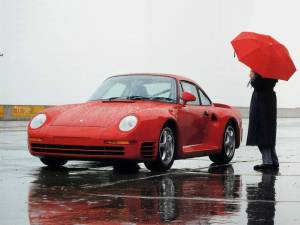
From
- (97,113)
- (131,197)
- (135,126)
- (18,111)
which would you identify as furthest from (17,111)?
(131,197)

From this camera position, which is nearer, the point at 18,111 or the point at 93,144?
the point at 93,144

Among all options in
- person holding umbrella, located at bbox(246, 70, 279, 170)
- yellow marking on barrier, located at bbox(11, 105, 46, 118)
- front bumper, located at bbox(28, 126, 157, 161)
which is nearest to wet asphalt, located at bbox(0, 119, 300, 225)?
Answer: front bumper, located at bbox(28, 126, 157, 161)

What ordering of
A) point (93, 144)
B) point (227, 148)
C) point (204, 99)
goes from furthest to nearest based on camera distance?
point (227, 148), point (204, 99), point (93, 144)

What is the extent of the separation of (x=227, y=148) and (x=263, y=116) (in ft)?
4.79

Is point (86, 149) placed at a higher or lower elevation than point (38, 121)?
lower

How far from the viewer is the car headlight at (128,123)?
941 cm

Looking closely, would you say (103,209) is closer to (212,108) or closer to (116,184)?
(116,184)

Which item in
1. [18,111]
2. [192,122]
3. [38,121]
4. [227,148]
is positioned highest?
[38,121]

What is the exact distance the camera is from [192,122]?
10727mm

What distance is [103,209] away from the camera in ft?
20.5

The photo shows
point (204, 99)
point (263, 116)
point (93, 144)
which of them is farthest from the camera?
point (204, 99)

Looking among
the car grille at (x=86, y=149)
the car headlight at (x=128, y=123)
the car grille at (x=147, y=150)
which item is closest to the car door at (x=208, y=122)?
the car grille at (x=147, y=150)

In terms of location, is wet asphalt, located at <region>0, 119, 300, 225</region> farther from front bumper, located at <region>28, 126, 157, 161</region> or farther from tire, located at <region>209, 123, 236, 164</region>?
tire, located at <region>209, 123, 236, 164</region>

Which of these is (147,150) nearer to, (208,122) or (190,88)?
(208,122)
